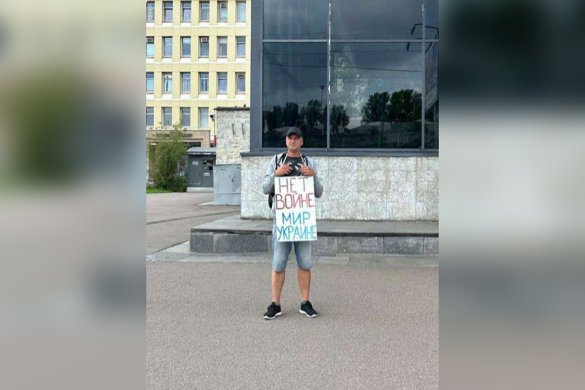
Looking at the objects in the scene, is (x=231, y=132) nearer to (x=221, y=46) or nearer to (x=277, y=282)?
(x=277, y=282)

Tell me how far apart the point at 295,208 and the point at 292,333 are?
1.37 meters

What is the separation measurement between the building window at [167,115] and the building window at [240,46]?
10.0 metres

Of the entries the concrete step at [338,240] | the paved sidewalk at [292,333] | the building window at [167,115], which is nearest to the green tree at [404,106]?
the concrete step at [338,240]

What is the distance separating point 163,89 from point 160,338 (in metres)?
56.3

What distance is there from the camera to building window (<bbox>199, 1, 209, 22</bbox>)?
5772 centimetres

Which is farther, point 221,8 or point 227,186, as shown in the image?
point 221,8

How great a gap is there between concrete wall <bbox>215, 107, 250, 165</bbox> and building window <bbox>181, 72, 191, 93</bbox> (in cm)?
3597

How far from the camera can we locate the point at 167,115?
58438 mm

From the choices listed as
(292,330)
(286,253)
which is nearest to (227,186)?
(286,253)

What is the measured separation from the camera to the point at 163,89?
57750 millimetres
